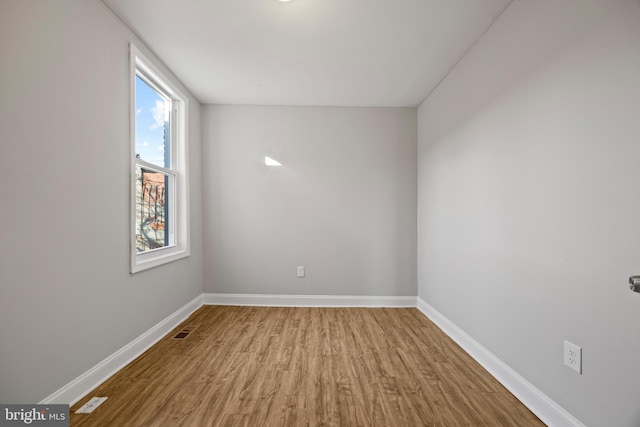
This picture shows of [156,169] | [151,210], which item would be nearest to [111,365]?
[151,210]

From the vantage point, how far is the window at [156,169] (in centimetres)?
231

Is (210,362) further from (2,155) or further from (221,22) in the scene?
(221,22)

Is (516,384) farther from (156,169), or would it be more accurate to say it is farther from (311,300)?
(156,169)

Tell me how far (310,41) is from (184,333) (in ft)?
8.84

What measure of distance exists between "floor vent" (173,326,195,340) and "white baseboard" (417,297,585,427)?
236cm

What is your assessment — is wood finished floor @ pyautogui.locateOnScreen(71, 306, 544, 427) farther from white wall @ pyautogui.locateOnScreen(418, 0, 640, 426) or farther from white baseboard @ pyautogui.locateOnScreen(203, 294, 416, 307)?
white baseboard @ pyautogui.locateOnScreen(203, 294, 416, 307)

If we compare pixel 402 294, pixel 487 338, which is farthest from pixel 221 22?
pixel 402 294

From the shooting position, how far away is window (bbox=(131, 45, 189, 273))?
2.31 metres

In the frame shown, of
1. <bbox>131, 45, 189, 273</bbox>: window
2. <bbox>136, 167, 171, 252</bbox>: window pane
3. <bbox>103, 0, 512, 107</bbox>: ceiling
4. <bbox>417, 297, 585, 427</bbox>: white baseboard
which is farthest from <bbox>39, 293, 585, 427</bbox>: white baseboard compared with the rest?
<bbox>103, 0, 512, 107</bbox>: ceiling

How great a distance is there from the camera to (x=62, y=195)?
158 cm

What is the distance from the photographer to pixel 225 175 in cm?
354

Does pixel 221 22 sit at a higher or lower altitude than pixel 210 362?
higher

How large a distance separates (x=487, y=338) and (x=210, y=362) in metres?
1.98

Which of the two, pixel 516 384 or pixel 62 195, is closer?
pixel 62 195
